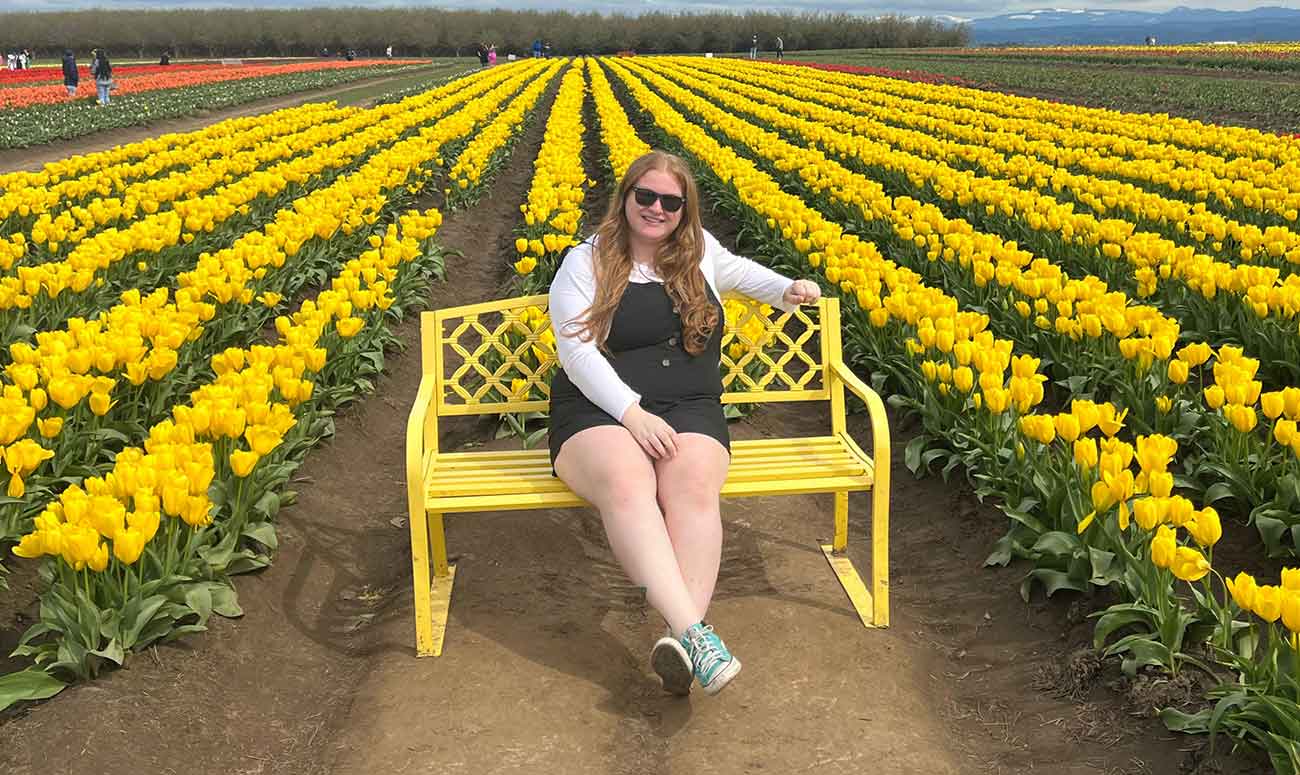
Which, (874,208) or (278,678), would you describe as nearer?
(278,678)

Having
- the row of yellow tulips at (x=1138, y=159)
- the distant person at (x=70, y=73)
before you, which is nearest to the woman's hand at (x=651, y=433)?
the row of yellow tulips at (x=1138, y=159)

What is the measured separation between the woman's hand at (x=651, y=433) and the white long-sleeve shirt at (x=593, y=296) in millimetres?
52

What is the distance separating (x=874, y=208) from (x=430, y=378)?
607 centimetres

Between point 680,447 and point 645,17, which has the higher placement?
point 645,17

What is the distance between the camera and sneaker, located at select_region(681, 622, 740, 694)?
10.2 ft

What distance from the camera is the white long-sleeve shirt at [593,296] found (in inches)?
148

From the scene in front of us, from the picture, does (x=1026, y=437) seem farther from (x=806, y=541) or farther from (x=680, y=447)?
(x=680, y=447)

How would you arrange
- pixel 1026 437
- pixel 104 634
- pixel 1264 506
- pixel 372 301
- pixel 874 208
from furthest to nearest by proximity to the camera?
pixel 874 208 → pixel 372 301 → pixel 1026 437 → pixel 1264 506 → pixel 104 634

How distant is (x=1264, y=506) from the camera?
3943 mm

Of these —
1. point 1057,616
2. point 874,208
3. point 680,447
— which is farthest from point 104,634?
point 874,208

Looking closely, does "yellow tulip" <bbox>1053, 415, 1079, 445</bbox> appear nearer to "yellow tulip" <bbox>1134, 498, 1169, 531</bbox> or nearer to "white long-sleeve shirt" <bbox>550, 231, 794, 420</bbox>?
"yellow tulip" <bbox>1134, 498, 1169, 531</bbox>

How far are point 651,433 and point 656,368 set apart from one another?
0.44 m

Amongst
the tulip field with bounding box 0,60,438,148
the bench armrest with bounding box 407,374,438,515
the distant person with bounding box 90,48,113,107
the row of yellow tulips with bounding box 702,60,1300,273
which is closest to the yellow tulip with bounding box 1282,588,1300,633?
the bench armrest with bounding box 407,374,438,515

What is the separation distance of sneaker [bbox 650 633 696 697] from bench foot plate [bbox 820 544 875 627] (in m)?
1.02
